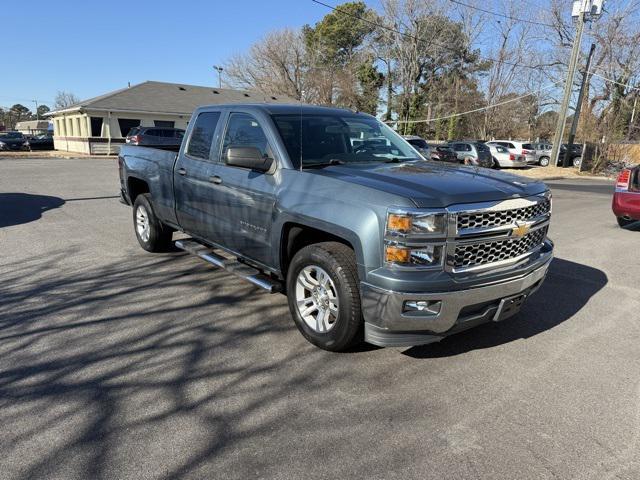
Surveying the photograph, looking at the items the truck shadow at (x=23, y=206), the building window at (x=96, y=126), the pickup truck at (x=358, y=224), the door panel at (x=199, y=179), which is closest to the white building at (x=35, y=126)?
the building window at (x=96, y=126)

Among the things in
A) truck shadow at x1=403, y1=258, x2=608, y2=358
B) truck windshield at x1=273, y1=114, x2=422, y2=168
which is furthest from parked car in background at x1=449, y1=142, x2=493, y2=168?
truck windshield at x1=273, y1=114, x2=422, y2=168

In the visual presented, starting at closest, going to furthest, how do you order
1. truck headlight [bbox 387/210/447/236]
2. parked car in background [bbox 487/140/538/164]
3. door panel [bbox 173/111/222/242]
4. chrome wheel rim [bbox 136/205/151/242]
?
truck headlight [bbox 387/210/447/236]
door panel [bbox 173/111/222/242]
chrome wheel rim [bbox 136/205/151/242]
parked car in background [bbox 487/140/538/164]

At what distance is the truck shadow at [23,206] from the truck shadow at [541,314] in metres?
7.73

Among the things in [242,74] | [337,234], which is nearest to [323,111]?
[337,234]

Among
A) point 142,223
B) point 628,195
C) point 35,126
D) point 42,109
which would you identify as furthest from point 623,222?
point 42,109

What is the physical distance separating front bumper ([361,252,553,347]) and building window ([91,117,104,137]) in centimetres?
3299

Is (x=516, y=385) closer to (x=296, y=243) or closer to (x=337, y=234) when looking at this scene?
(x=337, y=234)

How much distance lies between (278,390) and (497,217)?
194 cm

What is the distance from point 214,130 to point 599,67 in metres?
40.2

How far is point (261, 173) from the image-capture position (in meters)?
4.16

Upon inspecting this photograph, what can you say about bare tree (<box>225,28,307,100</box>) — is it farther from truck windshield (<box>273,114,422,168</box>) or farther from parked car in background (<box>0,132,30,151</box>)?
truck windshield (<box>273,114,422,168</box>)

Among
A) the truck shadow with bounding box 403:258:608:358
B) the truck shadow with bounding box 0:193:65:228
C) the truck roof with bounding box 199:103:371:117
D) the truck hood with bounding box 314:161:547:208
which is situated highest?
the truck roof with bounding box 199:103:371:117

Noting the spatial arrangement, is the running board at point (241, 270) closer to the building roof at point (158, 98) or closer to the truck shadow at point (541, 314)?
the truck shadow at point (541, 314)

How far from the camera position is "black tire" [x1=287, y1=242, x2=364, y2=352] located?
3400mm
